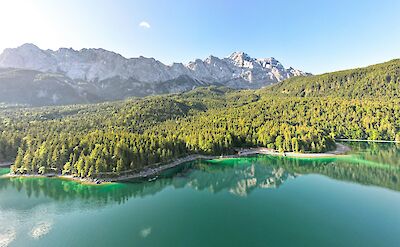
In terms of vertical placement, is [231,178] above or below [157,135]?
below

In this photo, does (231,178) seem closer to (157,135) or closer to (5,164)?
(157,135)

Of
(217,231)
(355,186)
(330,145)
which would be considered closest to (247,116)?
(330,145)

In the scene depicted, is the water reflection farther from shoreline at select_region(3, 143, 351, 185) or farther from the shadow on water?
shoreline at select_region(3, 143, 351, 185)

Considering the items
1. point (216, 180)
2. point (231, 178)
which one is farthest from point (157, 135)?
point (231, 178)

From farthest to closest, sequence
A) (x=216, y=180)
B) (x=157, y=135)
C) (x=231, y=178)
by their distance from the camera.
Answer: (x=157, y=135), (x=231, y=178), (x=216, y=180)

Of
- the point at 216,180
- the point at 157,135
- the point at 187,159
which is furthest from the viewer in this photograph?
the point at 157,135

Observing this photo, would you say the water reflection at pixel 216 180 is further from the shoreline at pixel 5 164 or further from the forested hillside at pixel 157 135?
the shoreline at pixel 5 164

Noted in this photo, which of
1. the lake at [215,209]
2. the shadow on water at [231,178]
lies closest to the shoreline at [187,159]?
the shadow on water at [231,178]
